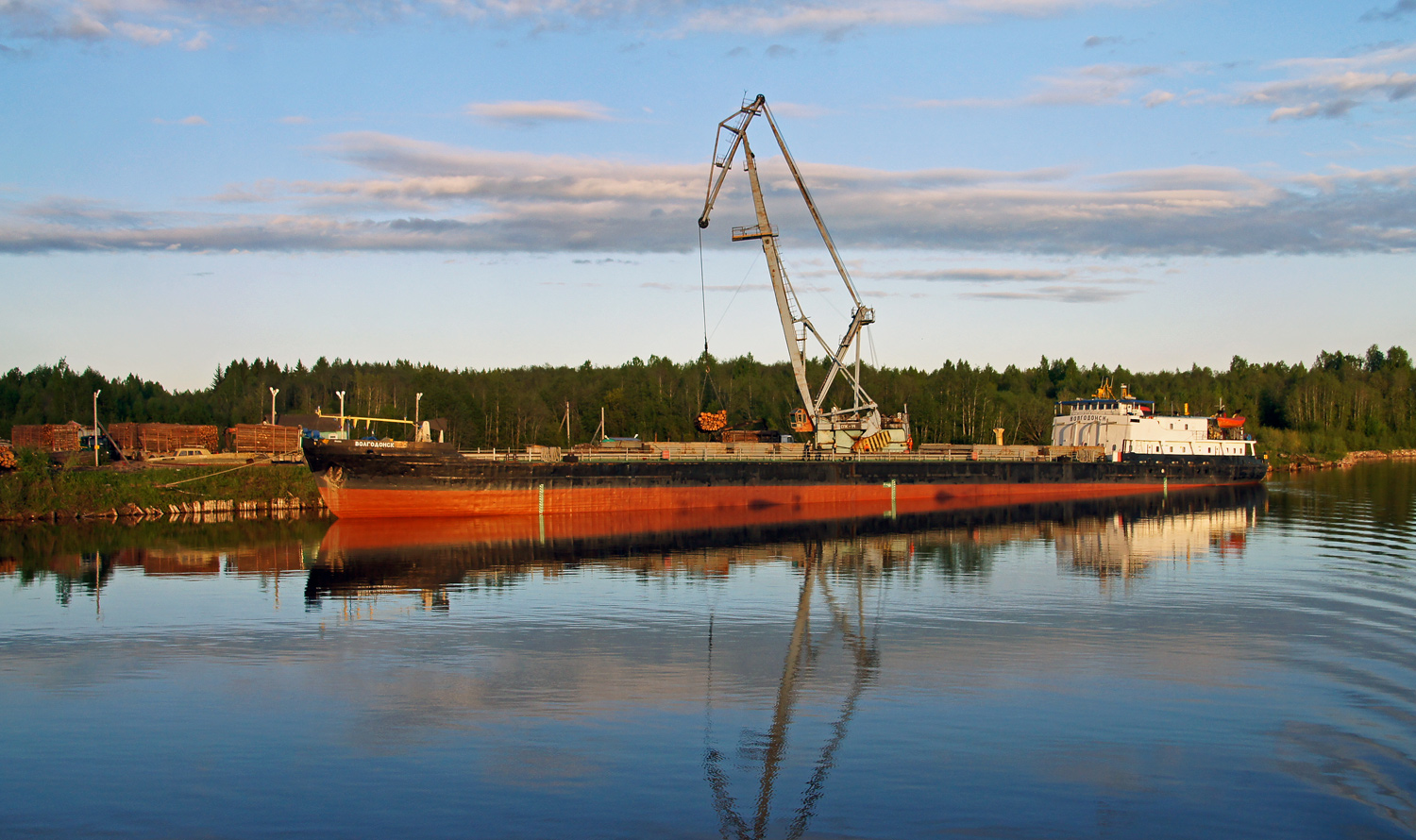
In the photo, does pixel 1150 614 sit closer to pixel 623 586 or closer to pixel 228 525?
pixel 623 586

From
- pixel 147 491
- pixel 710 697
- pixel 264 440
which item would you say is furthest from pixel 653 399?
pixel 710 697

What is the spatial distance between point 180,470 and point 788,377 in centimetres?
9998

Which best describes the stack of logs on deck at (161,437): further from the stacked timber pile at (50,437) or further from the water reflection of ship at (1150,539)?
the water reflection of ship at (1150,539)

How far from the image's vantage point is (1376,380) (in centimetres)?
16762

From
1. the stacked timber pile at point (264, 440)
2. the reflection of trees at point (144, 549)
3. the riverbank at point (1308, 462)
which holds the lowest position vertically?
the reflection of trees at point (144, 549)

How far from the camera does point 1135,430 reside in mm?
76000

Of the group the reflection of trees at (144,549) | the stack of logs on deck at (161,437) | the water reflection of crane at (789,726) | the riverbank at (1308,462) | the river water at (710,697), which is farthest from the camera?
the riverbank at (1308,462)

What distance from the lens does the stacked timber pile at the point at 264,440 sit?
83625mm

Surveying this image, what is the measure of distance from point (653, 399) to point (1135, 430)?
64436mm

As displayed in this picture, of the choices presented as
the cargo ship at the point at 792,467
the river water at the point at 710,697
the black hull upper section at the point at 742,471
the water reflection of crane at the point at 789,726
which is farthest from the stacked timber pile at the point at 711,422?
the water reflection of crane at the point at 789,726

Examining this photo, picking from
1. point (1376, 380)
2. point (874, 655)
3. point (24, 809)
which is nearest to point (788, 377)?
point (1376, 380)

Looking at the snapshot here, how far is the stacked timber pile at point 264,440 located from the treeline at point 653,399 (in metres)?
22.8

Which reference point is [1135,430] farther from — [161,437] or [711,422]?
[161,437]

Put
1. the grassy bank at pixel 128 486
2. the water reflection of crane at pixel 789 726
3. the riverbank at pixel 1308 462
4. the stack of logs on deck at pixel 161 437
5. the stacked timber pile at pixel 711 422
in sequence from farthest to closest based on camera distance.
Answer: the riverbank at pixel 1308 462
the stack of logs on deck at pixel 161 437
the stacked timber pile at pixel 711 422
the grassy bank at pixel 128 486
the water reflection of crane at pixel 789 726
